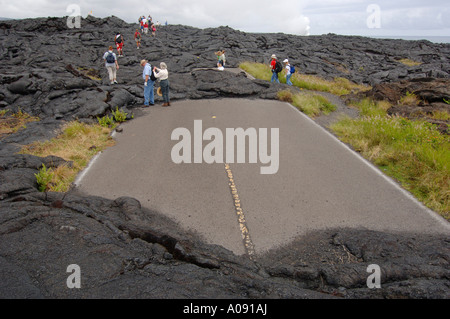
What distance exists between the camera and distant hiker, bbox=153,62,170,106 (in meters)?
13.7

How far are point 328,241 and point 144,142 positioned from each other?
7.15 metres

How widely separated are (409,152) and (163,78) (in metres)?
10.2

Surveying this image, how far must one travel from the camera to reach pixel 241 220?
633 cm

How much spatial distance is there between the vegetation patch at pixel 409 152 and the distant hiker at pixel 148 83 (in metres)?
8.42

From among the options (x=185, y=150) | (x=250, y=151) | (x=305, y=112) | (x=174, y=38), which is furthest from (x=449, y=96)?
(x=174, y=38)

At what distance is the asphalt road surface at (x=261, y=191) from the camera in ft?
20.1

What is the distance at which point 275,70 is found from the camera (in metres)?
19.6

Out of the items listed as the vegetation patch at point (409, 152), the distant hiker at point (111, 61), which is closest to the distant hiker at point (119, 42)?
the distant hiker at point (111, 61)

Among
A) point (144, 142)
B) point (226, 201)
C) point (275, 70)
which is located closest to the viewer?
point (226, 201)
